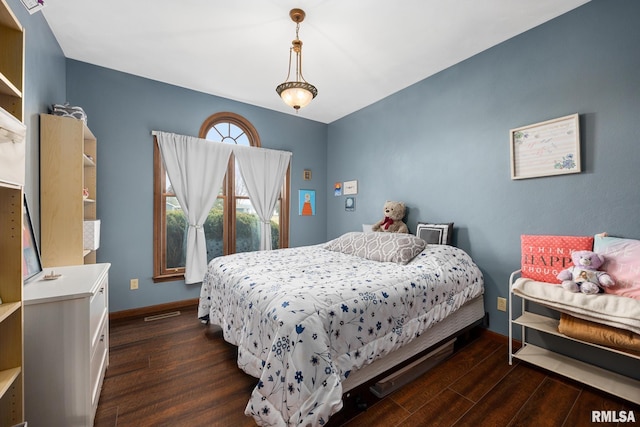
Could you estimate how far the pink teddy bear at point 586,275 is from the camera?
5.35 ft

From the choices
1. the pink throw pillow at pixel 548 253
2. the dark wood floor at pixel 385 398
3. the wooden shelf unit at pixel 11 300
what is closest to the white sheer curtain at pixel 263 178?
the dark wood floor at pixel 385 398

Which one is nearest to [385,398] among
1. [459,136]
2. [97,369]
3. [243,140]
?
[97,369]

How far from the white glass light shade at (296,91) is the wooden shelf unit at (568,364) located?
7.64ft

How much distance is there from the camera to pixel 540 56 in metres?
2.13

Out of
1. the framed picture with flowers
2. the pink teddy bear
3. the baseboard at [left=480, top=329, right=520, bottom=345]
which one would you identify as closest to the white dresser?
the pink teddy bear

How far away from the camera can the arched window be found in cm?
310

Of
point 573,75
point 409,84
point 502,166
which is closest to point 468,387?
point 502,166

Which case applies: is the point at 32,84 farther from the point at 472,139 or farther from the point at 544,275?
the point at 544,275

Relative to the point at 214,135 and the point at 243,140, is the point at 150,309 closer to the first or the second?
the point at 214,135

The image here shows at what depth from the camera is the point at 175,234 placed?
3258 millimetres

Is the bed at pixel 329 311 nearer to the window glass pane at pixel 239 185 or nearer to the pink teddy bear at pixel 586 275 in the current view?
the pink teddy bear at pixel 586 275

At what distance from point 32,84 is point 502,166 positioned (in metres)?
3.61

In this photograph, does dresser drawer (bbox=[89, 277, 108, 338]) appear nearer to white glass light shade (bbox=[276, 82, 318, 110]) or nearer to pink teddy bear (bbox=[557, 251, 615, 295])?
white glass light shade (bbox=[276, 82, 318, 110])

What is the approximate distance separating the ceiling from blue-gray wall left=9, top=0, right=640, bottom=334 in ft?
0.66
